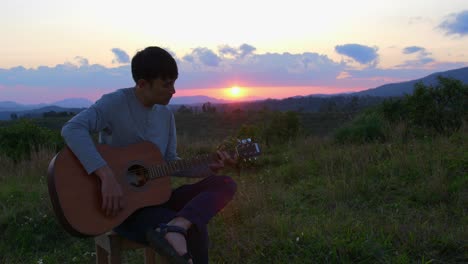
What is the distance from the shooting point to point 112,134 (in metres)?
2.65

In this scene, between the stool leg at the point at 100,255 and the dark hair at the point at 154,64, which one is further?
the stool leg at the point at 100,255

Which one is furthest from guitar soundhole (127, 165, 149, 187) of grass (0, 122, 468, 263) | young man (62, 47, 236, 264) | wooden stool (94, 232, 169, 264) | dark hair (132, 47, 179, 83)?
grass (0, 122, 468, 263)

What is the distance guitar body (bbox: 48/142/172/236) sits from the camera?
2.25 m

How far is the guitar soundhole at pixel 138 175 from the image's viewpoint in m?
2.58

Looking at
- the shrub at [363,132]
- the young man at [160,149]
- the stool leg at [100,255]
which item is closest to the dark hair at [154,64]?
→ the young man at [160,149]

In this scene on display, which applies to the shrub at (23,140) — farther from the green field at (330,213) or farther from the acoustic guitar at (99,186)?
the acoustic guitar at (99,186)

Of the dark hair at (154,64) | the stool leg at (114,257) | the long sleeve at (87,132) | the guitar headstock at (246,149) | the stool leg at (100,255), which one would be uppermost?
the dark hair at (154,64)

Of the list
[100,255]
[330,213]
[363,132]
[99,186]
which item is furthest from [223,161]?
[363,132]

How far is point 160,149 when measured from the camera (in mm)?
2816

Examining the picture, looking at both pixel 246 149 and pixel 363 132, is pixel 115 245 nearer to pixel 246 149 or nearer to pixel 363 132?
pixel 246 149

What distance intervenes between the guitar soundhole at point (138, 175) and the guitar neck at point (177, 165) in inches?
1.6

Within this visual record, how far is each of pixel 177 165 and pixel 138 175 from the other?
0.26 meters

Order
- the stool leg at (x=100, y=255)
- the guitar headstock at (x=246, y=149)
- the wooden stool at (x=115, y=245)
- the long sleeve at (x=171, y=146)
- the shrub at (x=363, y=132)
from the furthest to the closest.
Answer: the shrub at (x=363, y=132) < the long sleeve at (x=171, y=146) < the guitar headstock at (x=246, y=149) < the stool leg at (x=100, y=255) < the wooden stool at (x=115, y=245)

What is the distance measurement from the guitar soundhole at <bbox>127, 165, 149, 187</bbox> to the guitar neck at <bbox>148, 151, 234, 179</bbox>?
0.04m
